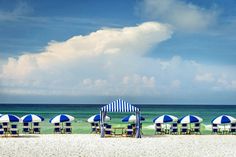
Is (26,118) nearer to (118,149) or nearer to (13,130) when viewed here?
(13,130)

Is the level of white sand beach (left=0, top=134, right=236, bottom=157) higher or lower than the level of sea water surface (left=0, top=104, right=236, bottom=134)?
lower

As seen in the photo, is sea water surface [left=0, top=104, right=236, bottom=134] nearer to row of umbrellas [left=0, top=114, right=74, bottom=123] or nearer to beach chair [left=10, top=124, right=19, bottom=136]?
row of umbrellas [left=0, top=114, right=74, bottom=123]

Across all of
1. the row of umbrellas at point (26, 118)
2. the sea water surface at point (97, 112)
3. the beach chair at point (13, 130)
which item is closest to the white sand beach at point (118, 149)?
the row of umbrellas at point (26, 118)

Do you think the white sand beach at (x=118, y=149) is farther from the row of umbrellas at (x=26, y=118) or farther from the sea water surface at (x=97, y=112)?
the sea water surface at (x=97, y=112)

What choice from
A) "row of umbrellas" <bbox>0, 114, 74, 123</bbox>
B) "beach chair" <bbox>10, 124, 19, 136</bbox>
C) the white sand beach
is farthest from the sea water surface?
the white sand beach

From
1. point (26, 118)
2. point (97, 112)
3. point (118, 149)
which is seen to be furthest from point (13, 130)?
point (97, 112)

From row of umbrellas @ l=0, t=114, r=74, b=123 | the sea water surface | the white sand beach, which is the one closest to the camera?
the white sand beach

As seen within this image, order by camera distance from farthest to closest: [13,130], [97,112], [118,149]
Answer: [97,112]
[13,130]
[118,149]

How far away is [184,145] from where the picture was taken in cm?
1956

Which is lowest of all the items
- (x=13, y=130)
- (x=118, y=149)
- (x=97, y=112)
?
(x=118, y=149)

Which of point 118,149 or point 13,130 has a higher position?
point 13,130

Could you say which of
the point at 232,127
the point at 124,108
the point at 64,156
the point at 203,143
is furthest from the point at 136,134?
the point at 64,156

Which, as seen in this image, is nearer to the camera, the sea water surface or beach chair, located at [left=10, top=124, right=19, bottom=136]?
beach chair, located at [left=10, top=124, right=19, bottom=136]

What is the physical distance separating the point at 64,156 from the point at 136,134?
28.4 ft
